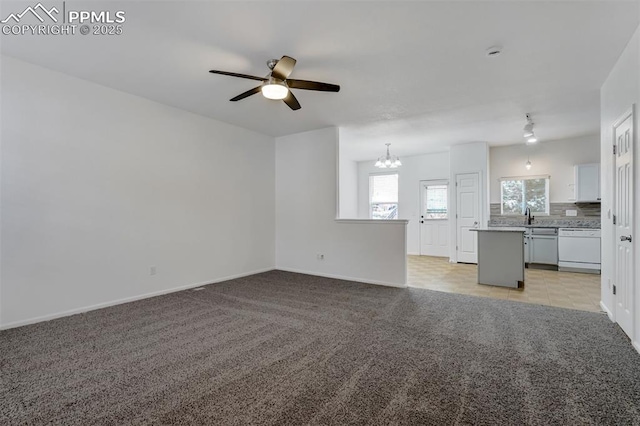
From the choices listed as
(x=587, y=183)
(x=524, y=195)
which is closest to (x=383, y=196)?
(x=524, y=195)

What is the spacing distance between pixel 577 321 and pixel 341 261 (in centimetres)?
326

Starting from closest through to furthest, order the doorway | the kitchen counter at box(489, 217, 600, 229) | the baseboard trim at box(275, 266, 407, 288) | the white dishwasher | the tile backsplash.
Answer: the doorway, the baseboard trim at box(275, 266, 407, 288), the white dishwasher, the kitchen counter at box(489, 217, 600, 229), the tile backsplash

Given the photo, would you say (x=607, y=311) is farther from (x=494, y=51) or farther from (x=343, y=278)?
(x=343, y=278)

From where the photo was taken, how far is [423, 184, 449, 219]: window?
788 centimetres

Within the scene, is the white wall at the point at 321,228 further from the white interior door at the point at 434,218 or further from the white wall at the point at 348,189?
the white interior door at the point at 434,218

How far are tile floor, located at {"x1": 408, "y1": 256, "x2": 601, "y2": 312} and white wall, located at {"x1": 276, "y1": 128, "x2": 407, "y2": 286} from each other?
750 mm

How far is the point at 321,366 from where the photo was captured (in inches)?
89.5

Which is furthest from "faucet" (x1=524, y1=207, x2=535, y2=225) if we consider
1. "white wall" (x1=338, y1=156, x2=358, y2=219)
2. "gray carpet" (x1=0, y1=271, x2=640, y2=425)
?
"white wall" (x1=338, y1=156, x2=358, y2=219)

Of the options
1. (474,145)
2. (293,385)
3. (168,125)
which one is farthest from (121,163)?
(474,145)

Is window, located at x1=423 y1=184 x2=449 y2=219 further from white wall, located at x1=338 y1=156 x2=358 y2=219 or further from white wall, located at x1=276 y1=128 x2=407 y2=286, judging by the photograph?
white wall, located at x1=276 y1=128 x2=407 y2=286

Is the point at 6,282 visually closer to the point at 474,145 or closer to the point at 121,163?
the point at 121,163

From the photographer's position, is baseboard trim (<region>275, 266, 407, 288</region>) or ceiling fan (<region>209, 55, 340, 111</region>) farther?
baseboard trim (<region>275, 266, 407, 288</region>)

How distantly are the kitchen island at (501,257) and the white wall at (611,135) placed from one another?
41.7 inches

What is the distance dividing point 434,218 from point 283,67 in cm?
645
